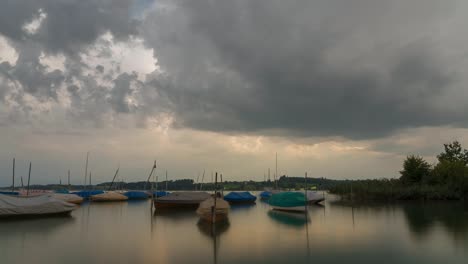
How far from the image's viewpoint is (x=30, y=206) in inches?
972

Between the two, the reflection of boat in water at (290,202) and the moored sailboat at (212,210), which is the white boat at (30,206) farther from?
the reflection of boat in water at (290,202)

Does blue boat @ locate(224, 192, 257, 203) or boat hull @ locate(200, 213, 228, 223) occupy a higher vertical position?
boat hull @ locate(200, 213, 228, 223)

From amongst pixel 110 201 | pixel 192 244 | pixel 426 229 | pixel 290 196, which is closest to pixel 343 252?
pixel 192 244

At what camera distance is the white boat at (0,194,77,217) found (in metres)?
23.9

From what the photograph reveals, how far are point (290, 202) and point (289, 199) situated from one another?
13.3 inches

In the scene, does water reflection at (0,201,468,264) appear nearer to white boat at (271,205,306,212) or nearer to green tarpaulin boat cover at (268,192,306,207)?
green tarpaulin boat cover at (268,192,306,207)

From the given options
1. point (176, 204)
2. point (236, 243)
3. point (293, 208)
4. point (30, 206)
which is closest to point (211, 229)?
point (236, 243)

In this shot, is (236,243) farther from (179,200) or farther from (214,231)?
(179,200)

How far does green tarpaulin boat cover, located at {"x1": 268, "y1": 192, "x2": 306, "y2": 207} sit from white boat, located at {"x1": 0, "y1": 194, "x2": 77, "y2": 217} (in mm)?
18141

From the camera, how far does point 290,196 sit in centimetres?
3053

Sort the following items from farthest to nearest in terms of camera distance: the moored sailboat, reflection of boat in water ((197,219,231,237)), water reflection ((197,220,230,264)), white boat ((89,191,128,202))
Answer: white boat ((89,191,128,202)) < the moored sailboat < reflection of boat in water ((197,219,231,237)) < water reflection ((197,220,230,264))

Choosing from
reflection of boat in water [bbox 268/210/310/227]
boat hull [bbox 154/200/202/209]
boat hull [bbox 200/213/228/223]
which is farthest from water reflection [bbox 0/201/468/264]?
boat hull [bbox 154/200/202/209]

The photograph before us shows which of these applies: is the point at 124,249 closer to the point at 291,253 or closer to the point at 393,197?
the point at 291,253

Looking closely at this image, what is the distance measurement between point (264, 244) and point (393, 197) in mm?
35408
